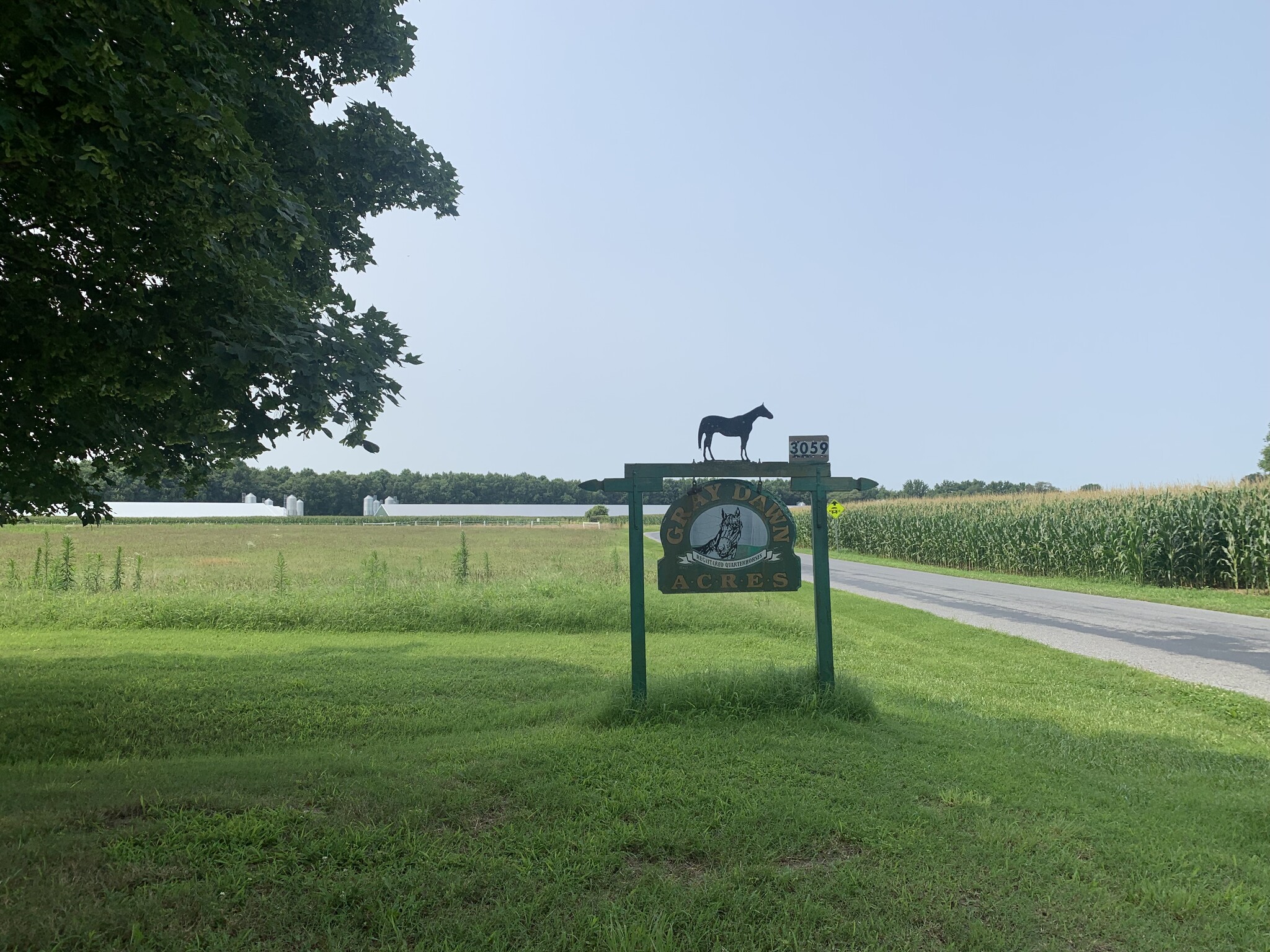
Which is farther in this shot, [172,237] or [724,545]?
[724,545]

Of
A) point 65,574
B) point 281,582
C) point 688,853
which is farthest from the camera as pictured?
point 281,582

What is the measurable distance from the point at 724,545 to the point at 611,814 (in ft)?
10.1

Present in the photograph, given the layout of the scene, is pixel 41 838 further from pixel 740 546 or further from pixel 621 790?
pixel 740 546

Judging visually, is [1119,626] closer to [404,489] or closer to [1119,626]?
[1119,626]

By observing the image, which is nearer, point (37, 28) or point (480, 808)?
point (37, 28)

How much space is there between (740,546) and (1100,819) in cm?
335

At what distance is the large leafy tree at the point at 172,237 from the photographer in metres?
3.95

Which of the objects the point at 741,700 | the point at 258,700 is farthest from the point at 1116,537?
the point at 258,700

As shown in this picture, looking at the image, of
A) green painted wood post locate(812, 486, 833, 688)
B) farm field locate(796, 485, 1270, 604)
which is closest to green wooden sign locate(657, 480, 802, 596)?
green painted wood post locate(812, 486, 833, 688)

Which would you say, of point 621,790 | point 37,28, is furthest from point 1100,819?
point 37,28

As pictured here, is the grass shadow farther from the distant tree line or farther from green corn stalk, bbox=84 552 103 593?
the distant tree line

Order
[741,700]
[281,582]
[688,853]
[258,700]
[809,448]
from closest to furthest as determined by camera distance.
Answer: [688,853], [741,700], [809,448], [258,700], [281,582]

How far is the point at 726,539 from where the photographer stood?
698cm

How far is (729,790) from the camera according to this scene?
4.65 meters
